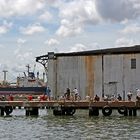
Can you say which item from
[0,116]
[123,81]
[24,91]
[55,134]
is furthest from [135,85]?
[24,91]

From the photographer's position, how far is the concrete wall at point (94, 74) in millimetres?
73250

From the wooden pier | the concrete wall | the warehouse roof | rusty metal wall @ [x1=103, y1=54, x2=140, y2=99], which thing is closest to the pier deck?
the wooden pier

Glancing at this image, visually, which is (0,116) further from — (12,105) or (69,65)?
(69,65)

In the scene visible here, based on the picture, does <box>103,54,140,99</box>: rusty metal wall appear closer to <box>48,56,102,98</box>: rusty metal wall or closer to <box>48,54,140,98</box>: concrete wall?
<box>48,54,140,98</box>: concrete wall

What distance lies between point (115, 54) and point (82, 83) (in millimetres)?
6261

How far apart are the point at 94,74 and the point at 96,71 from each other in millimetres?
518

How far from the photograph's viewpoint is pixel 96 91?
75.1 meters

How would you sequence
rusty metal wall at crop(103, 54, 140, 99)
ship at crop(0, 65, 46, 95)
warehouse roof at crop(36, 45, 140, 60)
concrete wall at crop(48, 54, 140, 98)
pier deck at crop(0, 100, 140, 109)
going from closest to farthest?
pier deck at crop(0, 100, 140, 109), rusty metal wall at crop(103, 54, 140, 99), concrete wall at crop(48, 54, 140, 98), warehouse roof at crop(36, 45, 140, 60), ship at crop(0, 65, 46, 95)

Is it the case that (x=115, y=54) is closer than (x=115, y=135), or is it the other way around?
(x=115, y=135)

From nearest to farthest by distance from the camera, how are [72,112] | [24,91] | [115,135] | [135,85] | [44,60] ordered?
[115,135]
[72,112]
[135,85]
[44,60]
[24,91]

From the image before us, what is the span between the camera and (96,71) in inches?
2953

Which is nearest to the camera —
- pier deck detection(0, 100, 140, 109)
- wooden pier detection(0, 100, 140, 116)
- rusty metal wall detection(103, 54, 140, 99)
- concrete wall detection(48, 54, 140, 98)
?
pier deck detection(0, 100, 140, 109)

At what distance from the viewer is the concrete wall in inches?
2884

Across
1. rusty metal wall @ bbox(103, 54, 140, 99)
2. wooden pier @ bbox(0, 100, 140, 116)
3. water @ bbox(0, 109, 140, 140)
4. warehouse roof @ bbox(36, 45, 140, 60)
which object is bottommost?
water @ bbox(0, 109, 140, 140)
